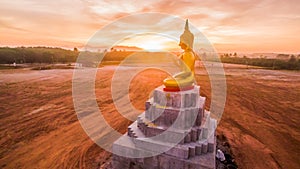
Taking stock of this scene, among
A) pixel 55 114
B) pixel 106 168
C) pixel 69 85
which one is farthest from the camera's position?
pixel 69 85

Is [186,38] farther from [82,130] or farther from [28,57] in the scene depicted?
[28,57]

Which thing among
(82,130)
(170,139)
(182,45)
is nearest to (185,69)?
(182,45)

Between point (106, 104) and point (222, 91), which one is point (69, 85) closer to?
point (106, 104)

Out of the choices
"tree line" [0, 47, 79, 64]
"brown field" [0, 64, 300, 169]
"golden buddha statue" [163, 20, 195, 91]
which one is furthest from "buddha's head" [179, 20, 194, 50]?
"tree line" [0, 47, 79, 64]

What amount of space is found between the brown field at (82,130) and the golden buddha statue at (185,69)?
9.34ft

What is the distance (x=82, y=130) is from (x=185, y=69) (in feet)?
15.4

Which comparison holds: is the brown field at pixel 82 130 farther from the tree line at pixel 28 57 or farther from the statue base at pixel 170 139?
the tree line at pixel 28 57

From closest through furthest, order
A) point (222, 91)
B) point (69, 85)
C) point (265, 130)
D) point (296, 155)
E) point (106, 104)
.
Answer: point (296, 155)
point (265, 130)
point (106, 104)
point (222, 91)
point (69, 85)

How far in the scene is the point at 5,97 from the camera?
1037 cm

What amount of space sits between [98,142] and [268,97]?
1126 centimetres

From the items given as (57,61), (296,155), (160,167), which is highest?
(57,61)

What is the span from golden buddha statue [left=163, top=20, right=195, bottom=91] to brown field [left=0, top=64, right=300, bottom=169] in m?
2.85

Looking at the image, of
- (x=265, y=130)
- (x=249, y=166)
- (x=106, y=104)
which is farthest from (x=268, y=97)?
(x=106, y=104)

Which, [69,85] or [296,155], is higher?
[69,85]
